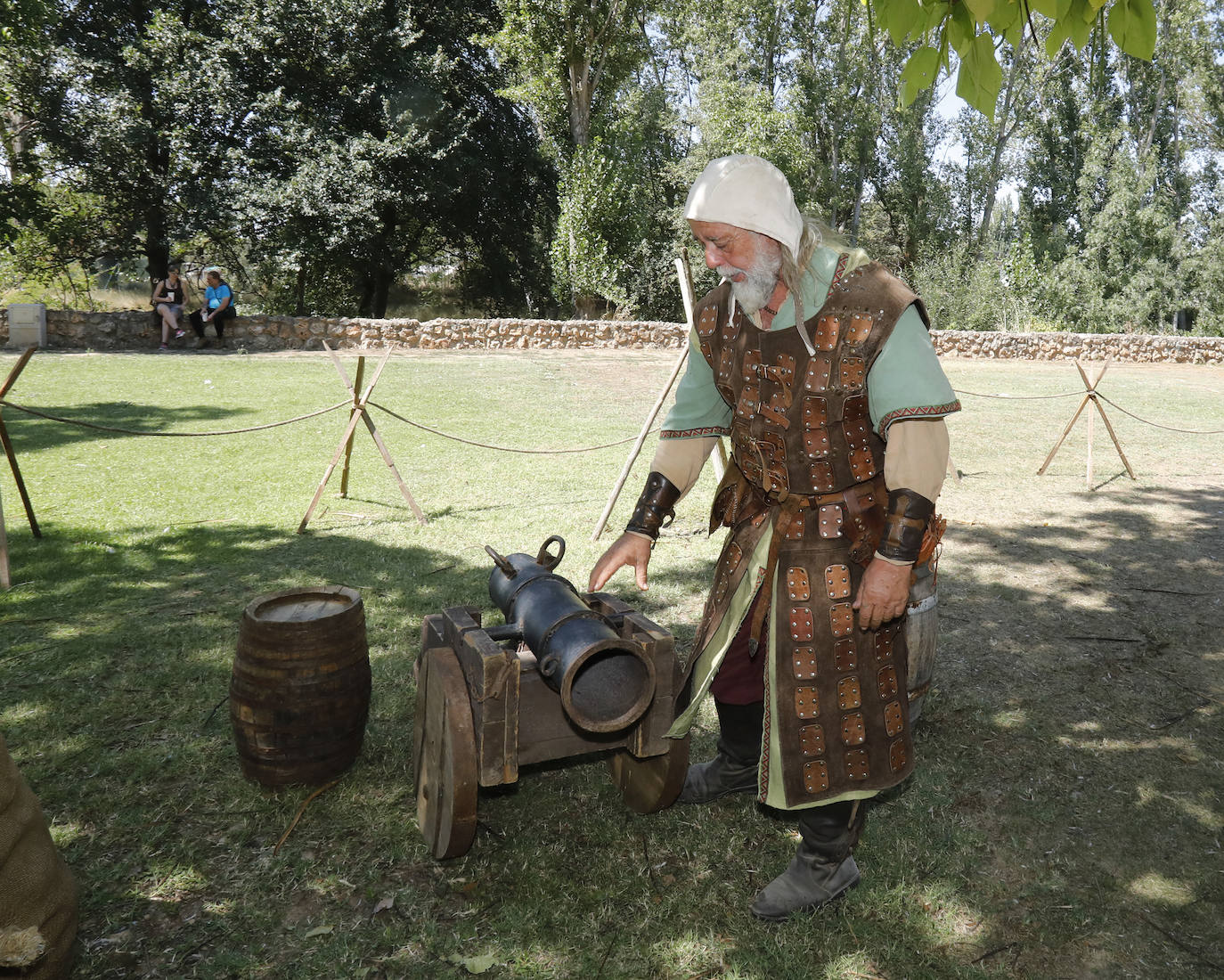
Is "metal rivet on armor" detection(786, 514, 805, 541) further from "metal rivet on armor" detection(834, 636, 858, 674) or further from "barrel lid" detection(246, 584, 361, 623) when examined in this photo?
"barrel lid" detection(246, 584, 361, 623)

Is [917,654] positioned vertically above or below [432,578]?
above

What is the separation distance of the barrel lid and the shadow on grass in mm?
675

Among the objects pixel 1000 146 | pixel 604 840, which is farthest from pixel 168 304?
pixel 1000 146

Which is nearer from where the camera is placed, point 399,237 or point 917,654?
point 917,654

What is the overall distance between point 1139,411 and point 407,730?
1421 cm

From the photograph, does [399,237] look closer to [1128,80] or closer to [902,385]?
[902,385]

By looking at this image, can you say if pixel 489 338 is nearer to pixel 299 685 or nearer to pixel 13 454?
pixel 13 454

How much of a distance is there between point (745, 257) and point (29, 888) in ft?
7.56

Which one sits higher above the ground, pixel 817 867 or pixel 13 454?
pixel 13 454

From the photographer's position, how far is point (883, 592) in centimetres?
221

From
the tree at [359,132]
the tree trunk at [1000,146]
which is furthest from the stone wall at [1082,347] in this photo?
the tree at [359,132]

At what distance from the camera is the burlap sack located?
1.80 meters

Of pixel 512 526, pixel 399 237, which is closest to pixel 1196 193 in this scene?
pixel 399 237

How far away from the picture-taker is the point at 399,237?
2328 cm
